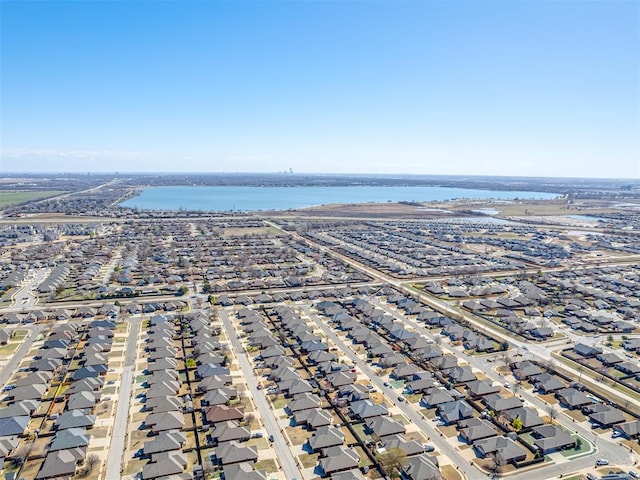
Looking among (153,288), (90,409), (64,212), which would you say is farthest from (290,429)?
(64,212)

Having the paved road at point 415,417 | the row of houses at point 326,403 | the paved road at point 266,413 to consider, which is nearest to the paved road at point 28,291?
the paved road at point 266,413

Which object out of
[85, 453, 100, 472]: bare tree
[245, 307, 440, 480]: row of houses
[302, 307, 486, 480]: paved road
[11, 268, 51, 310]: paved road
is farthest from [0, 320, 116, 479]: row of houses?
[302, 307, 486, 480]: paved road

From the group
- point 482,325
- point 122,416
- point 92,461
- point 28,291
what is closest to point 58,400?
point 122,416

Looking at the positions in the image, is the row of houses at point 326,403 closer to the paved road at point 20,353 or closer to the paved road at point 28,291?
the paved road at point 20,353

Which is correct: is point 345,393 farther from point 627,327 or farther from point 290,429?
point 627,327

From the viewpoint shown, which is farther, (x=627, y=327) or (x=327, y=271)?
(x=327, y=271)

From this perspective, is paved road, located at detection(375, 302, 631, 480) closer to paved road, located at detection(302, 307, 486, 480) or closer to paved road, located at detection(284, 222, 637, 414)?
paved road, located at detection(302, 307, 486, 480)

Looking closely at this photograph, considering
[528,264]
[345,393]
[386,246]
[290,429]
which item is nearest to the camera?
[290,429]
